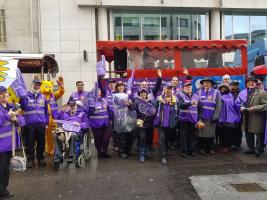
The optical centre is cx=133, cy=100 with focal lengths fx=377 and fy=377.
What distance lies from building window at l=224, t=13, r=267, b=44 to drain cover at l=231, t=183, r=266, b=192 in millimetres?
16232

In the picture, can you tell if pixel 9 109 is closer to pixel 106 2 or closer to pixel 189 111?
pixel 189 111

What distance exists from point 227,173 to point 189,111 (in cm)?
173

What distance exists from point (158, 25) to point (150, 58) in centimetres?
1101

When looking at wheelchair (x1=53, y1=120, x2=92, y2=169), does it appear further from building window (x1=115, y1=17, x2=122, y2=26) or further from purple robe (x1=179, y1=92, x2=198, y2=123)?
building window (x1=115, y1=17, x2=122, y2=26)

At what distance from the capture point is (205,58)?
986 centimetres

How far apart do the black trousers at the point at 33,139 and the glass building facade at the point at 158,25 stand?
13.0m

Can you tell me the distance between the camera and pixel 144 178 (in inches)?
261

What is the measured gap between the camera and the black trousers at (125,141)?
8.33 m

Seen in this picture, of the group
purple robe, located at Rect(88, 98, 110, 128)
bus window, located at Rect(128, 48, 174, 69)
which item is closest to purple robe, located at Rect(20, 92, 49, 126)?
purple robe, located at Rect(88, 98, 110, 128)

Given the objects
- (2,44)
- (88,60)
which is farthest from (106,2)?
(2,44)

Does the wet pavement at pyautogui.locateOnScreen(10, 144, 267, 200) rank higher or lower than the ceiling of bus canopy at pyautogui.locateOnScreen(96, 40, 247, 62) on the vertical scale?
lower

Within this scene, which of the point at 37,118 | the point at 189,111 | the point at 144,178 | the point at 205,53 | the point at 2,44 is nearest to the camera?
the point at 144,178

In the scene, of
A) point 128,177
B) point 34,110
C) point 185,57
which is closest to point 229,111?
point 185,57

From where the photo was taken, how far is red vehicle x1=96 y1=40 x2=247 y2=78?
31.9ft
